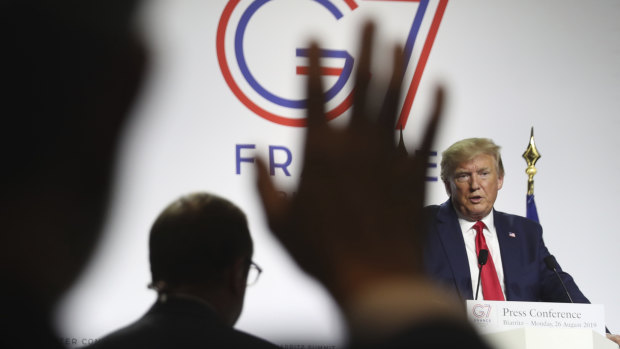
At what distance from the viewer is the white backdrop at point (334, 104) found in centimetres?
330

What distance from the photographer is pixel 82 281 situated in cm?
331

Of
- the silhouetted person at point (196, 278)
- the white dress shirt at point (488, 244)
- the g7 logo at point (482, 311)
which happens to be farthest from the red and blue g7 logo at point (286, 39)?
the silhouetted person at point (196, 278)

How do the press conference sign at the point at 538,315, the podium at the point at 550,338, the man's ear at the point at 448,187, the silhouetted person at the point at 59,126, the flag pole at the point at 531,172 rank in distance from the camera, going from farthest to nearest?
the flag pole at the point at 531,172, the man's ear at the point at 448,187, the press conference sign at the point at 538,315, the podium at the point at 550,338, the silhouetted person at the point at 59,126

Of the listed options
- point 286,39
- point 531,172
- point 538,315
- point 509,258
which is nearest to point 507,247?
point 509,258

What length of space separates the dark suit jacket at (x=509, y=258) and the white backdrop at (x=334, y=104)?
0.31 feet

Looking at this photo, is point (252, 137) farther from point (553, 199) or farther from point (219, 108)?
point (553, 199)

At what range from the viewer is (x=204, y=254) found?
3.63ft

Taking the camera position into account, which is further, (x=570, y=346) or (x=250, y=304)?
(x=250, y=304)

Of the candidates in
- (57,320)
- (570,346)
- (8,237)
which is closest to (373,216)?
(570,346)

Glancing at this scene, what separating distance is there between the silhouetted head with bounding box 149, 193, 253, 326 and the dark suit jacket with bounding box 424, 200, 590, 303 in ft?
7.39

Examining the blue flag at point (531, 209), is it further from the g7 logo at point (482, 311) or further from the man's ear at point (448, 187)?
the g7 logo at point (482, 311)

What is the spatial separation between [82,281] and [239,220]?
240 cm

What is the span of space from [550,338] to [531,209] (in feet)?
2.99

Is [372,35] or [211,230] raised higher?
[372,35]
